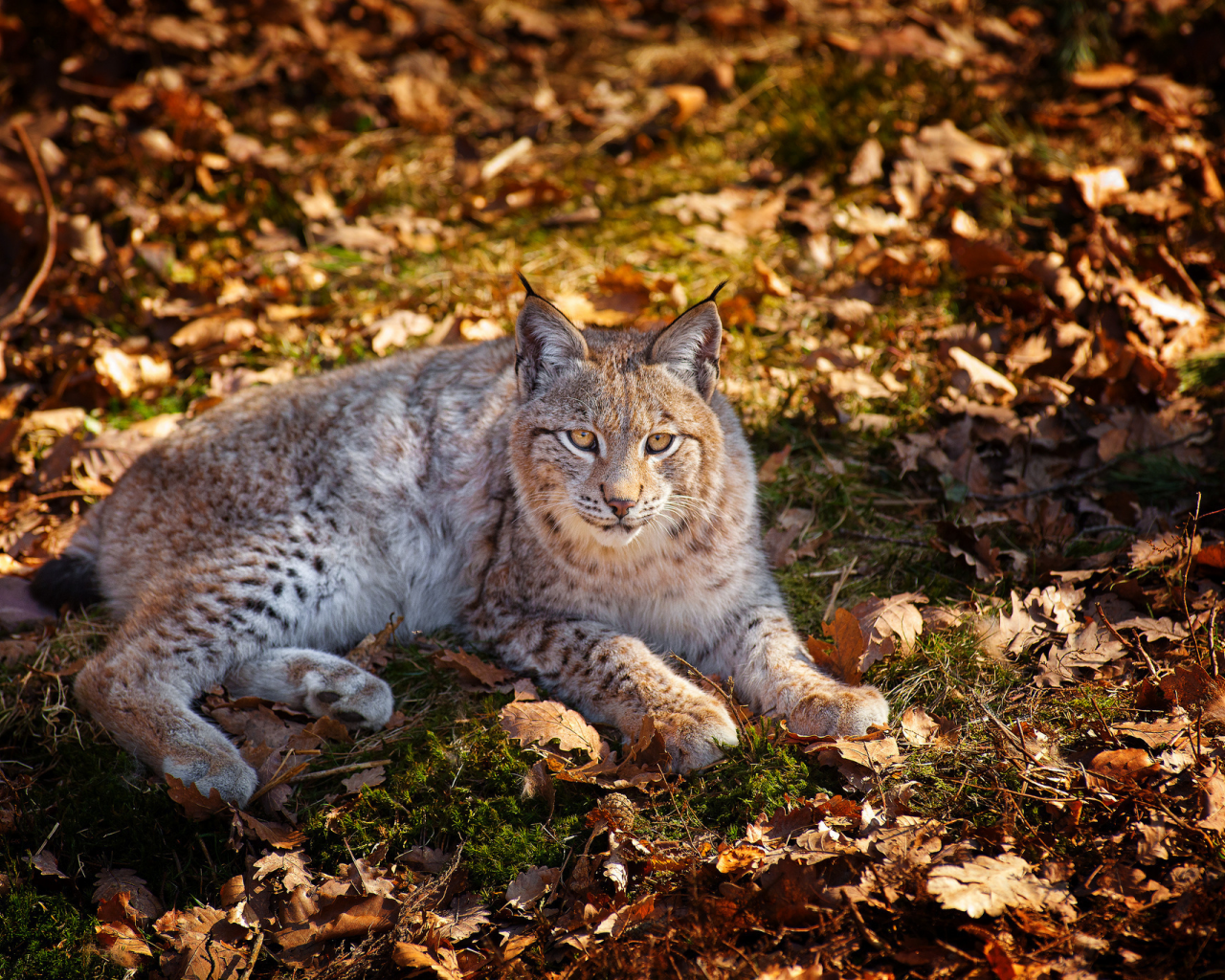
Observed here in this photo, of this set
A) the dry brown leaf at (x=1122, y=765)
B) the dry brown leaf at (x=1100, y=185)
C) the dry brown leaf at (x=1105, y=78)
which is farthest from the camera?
the dry brown leaf at (x=1105, y=78)

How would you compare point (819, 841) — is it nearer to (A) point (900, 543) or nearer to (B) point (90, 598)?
(A) point (900, 543)

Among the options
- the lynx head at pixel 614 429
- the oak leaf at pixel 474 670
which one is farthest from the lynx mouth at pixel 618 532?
the oak leaf at pixel 474 670

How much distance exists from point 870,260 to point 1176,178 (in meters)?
1.83

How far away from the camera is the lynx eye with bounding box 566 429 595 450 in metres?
3.29

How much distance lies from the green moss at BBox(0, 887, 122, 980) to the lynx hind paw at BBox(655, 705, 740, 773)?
1727 millimetres

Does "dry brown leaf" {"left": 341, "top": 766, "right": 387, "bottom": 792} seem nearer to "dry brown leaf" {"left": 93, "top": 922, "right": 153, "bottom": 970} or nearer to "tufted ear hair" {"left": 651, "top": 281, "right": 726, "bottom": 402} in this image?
"dry brown leaf" {"left": 93, "top": 922, "right": 153, "bottom": 970}

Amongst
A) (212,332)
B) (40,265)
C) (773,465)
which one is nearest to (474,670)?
(773,465)

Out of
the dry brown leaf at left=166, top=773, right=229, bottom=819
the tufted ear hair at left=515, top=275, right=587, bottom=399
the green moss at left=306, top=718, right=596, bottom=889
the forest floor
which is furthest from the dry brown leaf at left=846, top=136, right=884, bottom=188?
the dry brown leaf at left=166, top=773, right=229, bottom=819

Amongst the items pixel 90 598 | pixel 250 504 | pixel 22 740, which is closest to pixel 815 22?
pixel 250 504

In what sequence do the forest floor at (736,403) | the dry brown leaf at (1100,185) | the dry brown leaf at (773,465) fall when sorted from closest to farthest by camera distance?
the forest floor at (736,403) < the dry brown leaf at (773,465) < the dry brown leaf at (1100,185)

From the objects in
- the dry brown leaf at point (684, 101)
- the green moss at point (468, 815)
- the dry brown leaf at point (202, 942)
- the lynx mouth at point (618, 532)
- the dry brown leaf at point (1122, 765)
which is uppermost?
the dry brown leaf at point (684, 101)

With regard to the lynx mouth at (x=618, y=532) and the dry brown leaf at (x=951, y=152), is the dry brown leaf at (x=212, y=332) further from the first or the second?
the dry brown leaf at (x=951, y=152)

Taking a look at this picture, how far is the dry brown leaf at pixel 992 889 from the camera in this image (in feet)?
7.24

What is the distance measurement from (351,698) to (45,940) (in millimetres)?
1119
